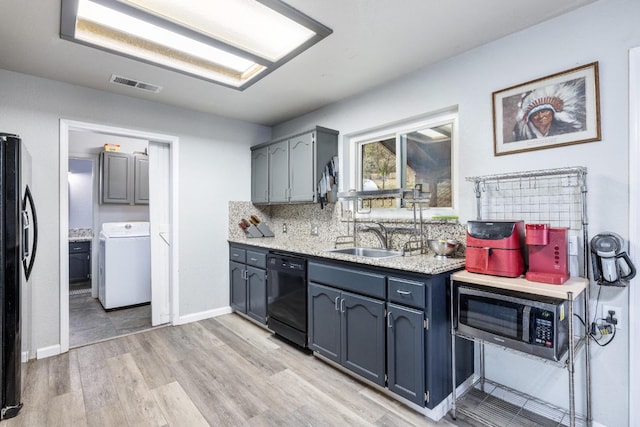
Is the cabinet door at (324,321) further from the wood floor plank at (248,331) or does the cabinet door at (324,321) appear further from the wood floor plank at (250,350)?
the wood floor plank at (248,331)

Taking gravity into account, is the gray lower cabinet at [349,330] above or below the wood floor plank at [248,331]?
above

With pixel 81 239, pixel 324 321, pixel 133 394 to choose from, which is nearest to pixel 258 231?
pixel 324 321

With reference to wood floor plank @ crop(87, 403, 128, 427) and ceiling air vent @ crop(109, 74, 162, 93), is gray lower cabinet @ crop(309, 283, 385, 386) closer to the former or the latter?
wood floor plank @ crop(87, 403, 128, 427)

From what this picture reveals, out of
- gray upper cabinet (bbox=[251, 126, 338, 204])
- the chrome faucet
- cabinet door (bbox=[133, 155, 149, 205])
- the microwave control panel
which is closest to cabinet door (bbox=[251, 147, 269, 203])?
gray upper cabinet (bbox=[251, 126, 338, 204])

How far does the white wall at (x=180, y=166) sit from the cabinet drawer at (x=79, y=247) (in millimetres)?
2646

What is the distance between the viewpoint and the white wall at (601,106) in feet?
5.37

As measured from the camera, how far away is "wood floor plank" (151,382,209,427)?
1827 mm

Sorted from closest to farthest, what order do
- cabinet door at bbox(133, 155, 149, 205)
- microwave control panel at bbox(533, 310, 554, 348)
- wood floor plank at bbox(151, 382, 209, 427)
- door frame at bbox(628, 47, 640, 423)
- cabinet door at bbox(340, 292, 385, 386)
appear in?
microwave control panel at bbox(533, 310, 554, 348)
door frame at bbox(628, 47, 640, 423)
wood floor plank at bbox(151, 382, 209, 427)
cabinet door at bbox(340, 292, 385, 386)
cabinet door at bbox(133, 155, 149, 205)

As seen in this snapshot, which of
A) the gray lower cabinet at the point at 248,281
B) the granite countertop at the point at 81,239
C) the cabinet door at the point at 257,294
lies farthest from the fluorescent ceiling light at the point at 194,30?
the granite countertop at the point at 81,239

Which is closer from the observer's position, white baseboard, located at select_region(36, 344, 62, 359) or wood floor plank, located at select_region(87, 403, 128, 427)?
wood floor plank, located at select_region(87, 403, 128, 427)

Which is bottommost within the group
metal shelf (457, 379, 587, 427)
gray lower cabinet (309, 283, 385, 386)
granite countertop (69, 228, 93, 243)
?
metal shelf (457, 379, 587, 427)

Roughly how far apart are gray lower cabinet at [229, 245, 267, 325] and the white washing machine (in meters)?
1.28

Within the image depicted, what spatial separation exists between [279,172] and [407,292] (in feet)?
7.30

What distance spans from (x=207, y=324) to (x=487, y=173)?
10.2 ft
